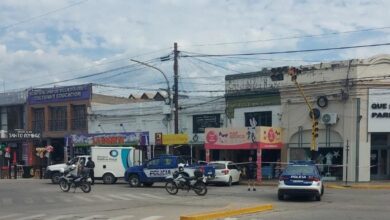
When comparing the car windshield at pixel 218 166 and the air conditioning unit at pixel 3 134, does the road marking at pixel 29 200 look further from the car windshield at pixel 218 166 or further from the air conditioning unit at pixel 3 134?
the air conditioning unit at pixel 3 134

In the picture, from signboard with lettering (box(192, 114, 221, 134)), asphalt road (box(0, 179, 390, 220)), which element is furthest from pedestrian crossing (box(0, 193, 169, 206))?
signboard with lettering (box(192, 114, 221, 134))

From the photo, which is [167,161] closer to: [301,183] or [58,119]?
[301,183]

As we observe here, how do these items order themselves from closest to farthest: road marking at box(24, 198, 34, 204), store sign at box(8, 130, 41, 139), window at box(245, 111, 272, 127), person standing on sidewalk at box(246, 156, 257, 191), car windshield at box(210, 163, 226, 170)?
road marking at box(24, 198, 34, 204) → car windshield at box(210, 163, 226, 170) → person standing on sidewalk at box(246, 156, 257, 191) → window at box(245, 111, 272, 127) → store sign at box(8, 130, 41, 139)

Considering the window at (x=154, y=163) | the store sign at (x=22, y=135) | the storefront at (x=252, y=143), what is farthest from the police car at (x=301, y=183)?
the store sign at (x=22, y=135)

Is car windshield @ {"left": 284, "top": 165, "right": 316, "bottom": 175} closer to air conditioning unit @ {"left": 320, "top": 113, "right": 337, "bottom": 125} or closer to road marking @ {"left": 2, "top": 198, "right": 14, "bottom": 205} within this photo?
road marking @ {"left": 2, "top": 198, "right": 14, "bottom": 205}

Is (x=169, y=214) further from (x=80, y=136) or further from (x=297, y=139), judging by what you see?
(x=80, y=136)

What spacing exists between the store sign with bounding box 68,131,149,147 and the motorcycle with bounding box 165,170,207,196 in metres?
17.8

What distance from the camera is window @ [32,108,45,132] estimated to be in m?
56.9

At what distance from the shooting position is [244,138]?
38.1 m

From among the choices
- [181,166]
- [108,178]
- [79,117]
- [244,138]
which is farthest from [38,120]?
[181,166]

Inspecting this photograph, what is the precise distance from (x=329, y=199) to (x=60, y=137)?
35845 mm

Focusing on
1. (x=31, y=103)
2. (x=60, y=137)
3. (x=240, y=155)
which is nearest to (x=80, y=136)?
(x=60, y=137)

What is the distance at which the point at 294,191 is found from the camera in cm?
2353

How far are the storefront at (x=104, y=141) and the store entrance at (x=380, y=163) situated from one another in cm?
1693
